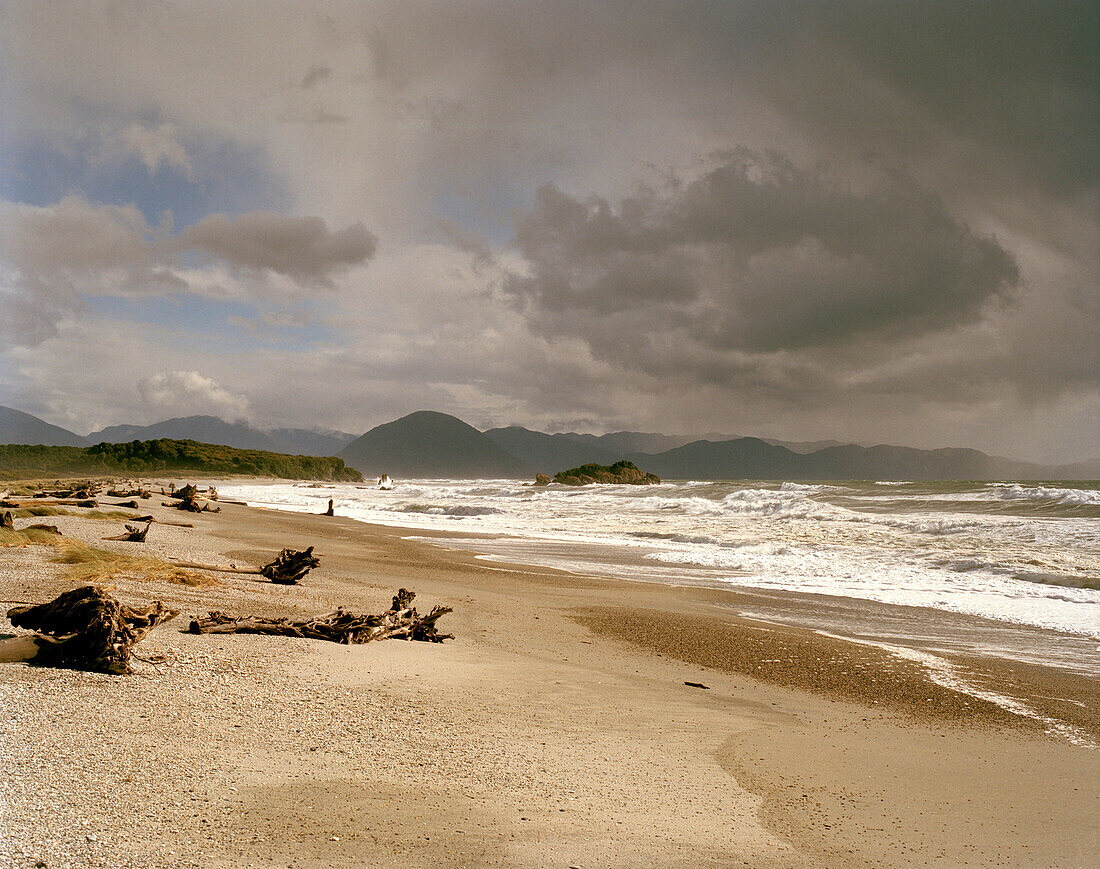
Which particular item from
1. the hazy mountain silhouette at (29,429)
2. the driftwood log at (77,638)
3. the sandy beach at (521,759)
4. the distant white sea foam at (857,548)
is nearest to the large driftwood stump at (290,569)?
the sandy beach at (521,759)

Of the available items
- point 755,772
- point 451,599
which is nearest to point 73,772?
point 755,772

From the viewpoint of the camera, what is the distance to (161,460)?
95.8 m

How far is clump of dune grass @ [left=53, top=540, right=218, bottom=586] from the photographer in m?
8.49

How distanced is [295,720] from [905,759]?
462cm

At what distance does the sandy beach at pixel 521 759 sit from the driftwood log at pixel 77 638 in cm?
15

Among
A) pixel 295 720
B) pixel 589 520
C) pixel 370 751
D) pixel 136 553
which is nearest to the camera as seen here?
pixel 370 751

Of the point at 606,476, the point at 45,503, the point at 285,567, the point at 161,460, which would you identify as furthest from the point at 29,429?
the point at 285,567

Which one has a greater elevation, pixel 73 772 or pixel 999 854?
pixel 73 772

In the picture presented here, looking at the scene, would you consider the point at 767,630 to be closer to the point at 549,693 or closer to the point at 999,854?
the point at 549,693

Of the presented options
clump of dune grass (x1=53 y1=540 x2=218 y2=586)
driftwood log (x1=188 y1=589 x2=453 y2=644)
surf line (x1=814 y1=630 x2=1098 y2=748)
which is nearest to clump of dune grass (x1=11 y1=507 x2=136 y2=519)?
clump of dune grass (x1=53 y1=540 x2=218 y2=586)

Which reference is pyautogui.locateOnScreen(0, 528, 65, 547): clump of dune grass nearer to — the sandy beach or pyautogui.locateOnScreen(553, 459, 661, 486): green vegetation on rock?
the sandy beach

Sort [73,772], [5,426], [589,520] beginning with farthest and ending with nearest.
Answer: [5,426], [589,520], [73,772]

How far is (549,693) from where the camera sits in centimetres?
587

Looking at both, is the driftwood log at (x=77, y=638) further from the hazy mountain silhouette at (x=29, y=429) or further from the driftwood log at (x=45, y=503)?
the hazy mountain silhouette at (x=29, y=429)
